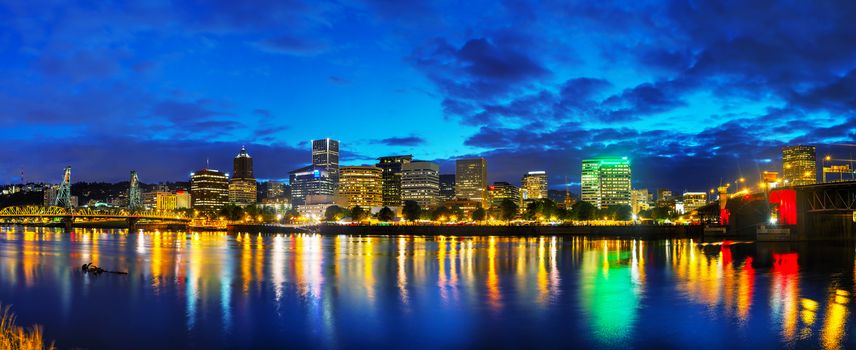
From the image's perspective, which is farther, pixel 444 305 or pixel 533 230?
pixel 533 230

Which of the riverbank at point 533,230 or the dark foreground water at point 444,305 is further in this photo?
the riverbank at point 533,230

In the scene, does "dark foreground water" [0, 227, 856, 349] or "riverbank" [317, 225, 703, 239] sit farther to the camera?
"riverbank" [317, 225, 703, 239]

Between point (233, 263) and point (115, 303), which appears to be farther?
point (233, 263)

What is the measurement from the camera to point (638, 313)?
1294 inches

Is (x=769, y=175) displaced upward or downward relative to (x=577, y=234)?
upward

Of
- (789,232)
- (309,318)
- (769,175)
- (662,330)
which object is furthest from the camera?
(769,175)

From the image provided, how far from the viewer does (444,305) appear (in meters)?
36.0

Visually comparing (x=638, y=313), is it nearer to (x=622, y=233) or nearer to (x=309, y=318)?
(x=309, y=318)

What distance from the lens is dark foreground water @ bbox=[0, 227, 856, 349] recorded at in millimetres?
27219

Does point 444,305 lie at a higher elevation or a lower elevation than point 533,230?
higher

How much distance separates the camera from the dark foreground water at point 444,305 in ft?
89.3

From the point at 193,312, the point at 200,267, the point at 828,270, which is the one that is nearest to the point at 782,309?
the point at 828,270

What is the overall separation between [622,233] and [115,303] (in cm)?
12995

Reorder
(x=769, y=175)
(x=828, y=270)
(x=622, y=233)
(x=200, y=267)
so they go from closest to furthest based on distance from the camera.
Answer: (x=828, y=270) → (x=200, y=267) → (x=769, y=175) → (x=622, y=233)
